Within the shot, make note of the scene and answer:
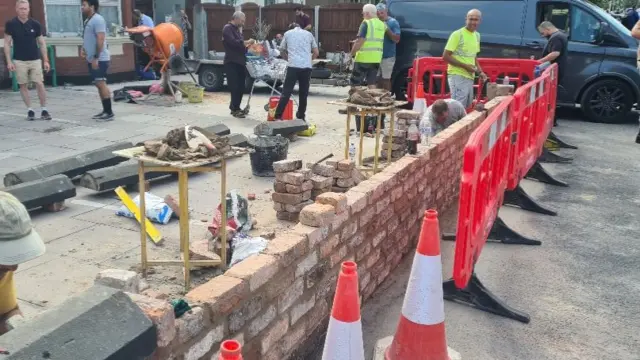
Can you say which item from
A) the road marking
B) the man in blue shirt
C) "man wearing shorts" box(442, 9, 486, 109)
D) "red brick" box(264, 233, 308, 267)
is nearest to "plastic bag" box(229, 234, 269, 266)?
"red brick" box(264, 233, 308, 267)

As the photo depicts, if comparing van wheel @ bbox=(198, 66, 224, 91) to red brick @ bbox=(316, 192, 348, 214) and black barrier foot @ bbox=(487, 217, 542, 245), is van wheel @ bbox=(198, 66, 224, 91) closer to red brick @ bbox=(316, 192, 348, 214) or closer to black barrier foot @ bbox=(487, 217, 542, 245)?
black barrier foot @ bbox=(487, 217, 542, 245)

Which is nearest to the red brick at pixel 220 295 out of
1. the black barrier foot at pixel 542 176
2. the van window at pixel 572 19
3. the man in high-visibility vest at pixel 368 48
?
the black barrier foot at pixel 542 176

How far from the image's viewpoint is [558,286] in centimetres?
451

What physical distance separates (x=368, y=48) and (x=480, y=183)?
653 cm

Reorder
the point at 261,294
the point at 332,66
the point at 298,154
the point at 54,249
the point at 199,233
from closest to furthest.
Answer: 1. the point at 261,294
2. the point at 54,249
3. the point at 199,233
4. the point at 298,154
5. the point at 332,66

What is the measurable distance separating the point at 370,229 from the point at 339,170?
174 centimetres

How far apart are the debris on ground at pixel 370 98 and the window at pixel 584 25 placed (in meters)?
6.22

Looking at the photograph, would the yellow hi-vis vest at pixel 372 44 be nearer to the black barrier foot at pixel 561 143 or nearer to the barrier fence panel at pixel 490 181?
the black barrier foot at pixel 561 143

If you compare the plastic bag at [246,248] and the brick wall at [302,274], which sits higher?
the brick wall at [302,274]

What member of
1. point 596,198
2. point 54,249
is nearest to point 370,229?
point 54,249

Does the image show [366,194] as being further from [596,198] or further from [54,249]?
[596,198]

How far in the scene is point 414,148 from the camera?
4898 mm

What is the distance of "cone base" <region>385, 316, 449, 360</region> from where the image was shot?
10.5 ft

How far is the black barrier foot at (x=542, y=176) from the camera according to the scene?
725 centimetres
